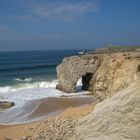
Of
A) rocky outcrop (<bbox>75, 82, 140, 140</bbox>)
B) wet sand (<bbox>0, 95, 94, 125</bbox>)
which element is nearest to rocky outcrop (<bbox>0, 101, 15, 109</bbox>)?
wet sand (<bbox>0, 95, 94, 125</bbox>)

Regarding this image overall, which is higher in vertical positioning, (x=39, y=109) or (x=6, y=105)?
(x=6, y=105)

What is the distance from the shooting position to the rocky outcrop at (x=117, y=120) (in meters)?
6.88

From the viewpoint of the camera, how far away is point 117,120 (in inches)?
276

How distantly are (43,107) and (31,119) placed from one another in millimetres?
4745

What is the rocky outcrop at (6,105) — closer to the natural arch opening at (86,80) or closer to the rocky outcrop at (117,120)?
the natural arch opening at (86,80)

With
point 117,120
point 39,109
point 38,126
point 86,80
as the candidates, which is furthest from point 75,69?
point 117,120

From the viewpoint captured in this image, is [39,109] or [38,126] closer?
[38,126]

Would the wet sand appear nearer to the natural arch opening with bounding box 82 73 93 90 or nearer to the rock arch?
the rock arch

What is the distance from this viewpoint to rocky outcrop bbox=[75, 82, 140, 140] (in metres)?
6.88

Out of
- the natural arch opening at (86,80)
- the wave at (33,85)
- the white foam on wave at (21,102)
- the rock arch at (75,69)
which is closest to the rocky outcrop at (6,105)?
the white foam on wave at (21,102)

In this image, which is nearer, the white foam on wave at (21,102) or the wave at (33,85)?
the white foam on wave at (21,102)

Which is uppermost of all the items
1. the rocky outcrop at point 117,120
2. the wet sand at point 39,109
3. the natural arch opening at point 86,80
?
the rocky outcrop at point 117,120

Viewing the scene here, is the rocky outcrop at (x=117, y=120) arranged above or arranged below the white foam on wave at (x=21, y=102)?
above

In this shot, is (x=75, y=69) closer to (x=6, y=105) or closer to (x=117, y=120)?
(x=6, y=105)
